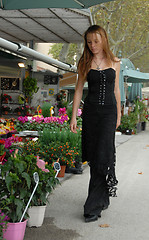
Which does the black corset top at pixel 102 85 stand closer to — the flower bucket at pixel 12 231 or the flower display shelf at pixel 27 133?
the flower bucket at pixel 12 231

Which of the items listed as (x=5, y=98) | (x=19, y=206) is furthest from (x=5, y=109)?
(x=19, y=206)

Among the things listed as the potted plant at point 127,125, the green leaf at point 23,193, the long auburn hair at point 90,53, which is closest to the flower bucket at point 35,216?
→ the green leaf at point 23,193

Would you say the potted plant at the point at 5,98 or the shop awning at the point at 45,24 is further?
the potted plant at the point at 5,98

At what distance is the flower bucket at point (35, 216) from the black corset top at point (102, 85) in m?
1.34

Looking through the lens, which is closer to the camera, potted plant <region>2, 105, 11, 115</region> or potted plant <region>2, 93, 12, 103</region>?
potted plant <region>2, 105, 11, 115</region>

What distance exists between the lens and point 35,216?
4.14m

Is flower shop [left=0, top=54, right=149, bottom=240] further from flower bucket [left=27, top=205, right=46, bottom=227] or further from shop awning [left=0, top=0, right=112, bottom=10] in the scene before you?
shop awning [left=0, top=0, right=112, bottom=10]

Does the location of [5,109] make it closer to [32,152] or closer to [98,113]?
[32,152]

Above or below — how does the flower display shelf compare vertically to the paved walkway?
above

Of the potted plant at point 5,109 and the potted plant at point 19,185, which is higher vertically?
the potted plant at point 5,109

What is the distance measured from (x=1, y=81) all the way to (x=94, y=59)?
28.5 ft

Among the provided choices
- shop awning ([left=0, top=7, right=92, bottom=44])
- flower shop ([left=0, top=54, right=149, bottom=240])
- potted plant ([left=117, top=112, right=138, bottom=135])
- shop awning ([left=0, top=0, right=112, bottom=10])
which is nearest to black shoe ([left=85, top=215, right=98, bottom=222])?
flower shop ([left=0, top=54, right=149, bottom=240])

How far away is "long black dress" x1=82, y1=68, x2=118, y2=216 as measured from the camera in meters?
4.47

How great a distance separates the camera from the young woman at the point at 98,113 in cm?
447
